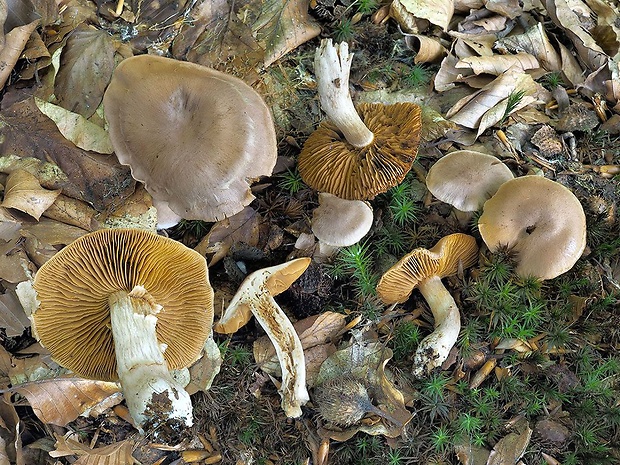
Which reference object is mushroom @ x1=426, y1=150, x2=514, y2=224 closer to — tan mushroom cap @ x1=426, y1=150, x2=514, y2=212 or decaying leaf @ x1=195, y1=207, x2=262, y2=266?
tan mushroom cap @ x1=426, y1=150, x2=514, y2=212

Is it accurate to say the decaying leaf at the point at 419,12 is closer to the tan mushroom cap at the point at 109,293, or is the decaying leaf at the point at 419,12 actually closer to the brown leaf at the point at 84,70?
the brown leaf at the point at 84,70

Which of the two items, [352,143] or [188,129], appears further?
[352,143]

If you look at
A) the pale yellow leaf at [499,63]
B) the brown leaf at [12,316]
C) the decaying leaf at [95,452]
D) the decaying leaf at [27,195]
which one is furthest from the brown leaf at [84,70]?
the pale yellow leaf at [499,63]

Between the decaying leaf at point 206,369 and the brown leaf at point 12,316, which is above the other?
the brown leaf at point 12,316

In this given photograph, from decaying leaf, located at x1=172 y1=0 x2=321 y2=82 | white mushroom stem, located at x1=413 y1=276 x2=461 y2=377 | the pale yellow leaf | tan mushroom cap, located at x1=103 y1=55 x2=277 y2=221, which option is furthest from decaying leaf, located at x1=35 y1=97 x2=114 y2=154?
the pale yellow leaf

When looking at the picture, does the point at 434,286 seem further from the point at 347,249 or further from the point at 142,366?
the point at 142,366

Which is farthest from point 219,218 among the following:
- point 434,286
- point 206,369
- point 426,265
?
point 434,286
